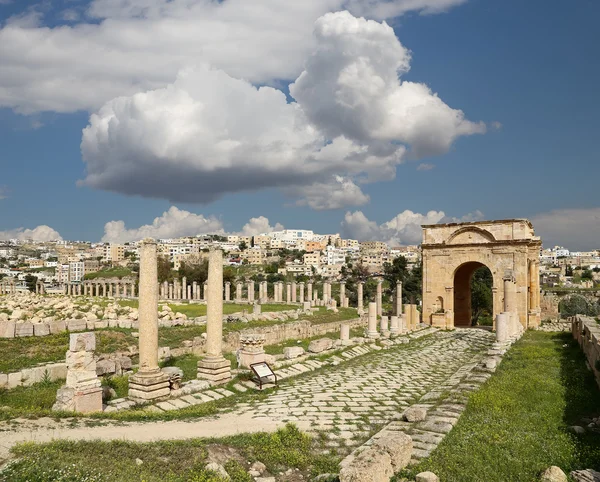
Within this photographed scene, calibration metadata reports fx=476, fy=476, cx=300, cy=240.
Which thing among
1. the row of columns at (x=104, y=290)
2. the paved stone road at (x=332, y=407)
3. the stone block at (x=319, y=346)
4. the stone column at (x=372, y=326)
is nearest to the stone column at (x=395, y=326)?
the stone column at (x=372, y=326)

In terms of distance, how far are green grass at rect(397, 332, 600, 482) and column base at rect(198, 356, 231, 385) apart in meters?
6.37

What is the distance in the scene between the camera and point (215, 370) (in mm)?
12805

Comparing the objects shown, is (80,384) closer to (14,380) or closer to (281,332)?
(14,380)

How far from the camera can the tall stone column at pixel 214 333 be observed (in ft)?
42.2

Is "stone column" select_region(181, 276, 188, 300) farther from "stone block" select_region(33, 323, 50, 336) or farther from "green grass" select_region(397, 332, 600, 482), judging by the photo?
"green grass" select_region(397, 332, 600, 482)

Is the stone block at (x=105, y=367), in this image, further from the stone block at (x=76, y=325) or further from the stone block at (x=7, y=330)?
the stone block at (x=76, y=325)

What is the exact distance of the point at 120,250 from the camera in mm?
190875

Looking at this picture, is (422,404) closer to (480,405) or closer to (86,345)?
(480,405)

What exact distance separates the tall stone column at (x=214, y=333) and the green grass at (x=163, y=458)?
5.11m

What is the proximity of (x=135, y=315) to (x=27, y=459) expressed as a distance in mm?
21537

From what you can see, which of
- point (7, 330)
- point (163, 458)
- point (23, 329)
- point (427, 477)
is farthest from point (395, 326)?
point (163, 458)

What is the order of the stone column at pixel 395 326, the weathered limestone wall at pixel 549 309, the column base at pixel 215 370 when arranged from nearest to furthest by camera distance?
the column base at pixel 215 370 → the stone column at pixel 395 326 → the weathered limestone wall at pixel 549 309

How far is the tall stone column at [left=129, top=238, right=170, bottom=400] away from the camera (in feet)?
36.6

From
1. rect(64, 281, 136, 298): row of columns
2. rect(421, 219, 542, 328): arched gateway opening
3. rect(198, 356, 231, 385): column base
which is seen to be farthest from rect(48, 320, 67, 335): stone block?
rect(64, 281, 136, 298): row of columns
